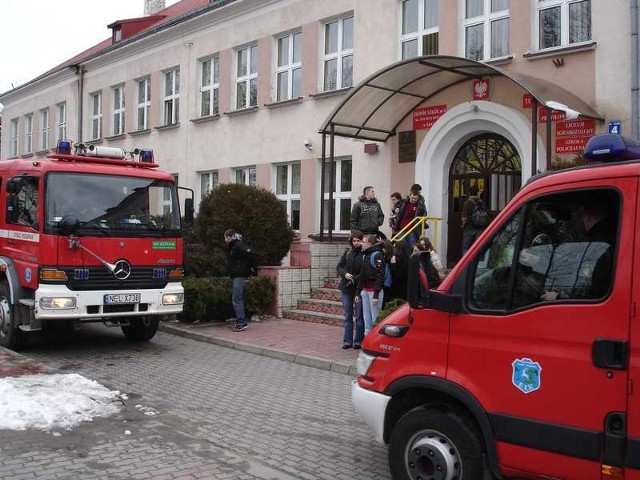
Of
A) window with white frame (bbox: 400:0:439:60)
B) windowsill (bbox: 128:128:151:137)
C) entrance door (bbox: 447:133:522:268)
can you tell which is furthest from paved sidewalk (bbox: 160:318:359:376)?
windowsill (bbox: 128:128:151:137)

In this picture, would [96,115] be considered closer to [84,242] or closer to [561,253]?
[84,242]

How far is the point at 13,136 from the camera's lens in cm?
3145

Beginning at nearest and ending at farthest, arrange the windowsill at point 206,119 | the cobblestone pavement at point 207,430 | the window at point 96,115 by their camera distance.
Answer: the cobblestone pavement at point 207,430, the windowsill at point 206,119, the window at point 96,115

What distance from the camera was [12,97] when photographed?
1220 inches

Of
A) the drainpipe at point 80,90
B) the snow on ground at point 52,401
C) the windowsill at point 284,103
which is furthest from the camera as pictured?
the drainpipe at point 80,90

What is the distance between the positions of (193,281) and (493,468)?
883 centimetres

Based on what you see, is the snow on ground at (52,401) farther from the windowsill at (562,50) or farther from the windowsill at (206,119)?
the windowsill at (206,119)

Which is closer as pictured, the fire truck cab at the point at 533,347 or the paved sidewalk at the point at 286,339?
the fire truck cab at the point at 533,347

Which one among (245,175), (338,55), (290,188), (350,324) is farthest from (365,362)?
(245,175)

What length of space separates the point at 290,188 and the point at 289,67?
124 inches

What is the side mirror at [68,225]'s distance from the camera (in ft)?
27.8

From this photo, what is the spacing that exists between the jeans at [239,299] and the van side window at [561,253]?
757cm

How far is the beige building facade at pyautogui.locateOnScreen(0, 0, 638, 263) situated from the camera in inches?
421

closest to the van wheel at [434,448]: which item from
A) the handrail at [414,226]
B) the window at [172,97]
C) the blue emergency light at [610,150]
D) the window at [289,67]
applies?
the blue emergency light at [610,150]
